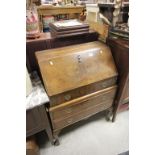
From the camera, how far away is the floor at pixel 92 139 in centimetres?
141

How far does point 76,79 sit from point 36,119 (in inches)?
17.4

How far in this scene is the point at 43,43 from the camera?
4.08 ft

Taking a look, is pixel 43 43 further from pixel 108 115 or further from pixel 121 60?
pixel 108 115

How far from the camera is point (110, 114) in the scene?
5.41 ft

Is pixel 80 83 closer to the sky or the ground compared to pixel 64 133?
closer to the sky

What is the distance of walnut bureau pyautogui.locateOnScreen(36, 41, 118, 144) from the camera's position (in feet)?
3.50

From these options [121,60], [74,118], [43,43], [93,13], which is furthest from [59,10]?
[74,118]

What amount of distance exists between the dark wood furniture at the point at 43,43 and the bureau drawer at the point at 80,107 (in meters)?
0.46

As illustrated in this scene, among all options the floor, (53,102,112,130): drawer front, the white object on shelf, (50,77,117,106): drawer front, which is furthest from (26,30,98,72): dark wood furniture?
the floor
